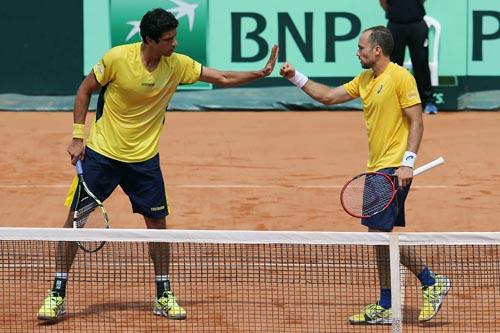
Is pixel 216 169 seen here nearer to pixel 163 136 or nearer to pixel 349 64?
pixel 163 136

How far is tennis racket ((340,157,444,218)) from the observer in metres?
7.89

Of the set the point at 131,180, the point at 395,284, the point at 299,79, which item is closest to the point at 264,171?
the point at 299,79

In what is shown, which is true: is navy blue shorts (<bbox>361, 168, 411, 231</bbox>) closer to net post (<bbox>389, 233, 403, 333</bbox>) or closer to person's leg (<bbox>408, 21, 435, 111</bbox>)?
net post (<bbox>389, 233, 403, 333</bbox>)

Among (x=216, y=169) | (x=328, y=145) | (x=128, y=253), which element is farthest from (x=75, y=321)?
(x=328, y=145)

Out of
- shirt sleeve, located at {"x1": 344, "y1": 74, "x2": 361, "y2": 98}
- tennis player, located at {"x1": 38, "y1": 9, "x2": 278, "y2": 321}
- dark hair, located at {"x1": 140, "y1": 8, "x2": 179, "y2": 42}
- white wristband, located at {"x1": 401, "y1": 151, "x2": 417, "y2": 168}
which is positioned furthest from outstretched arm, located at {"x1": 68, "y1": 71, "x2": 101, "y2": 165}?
white wristband, located at {"x1": 401, "y1": 151, "x2": 417, "y2": 168}

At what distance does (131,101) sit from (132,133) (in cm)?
21

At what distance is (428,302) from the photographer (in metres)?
8.07

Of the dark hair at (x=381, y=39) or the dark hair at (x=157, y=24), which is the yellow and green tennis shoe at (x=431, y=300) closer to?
the dark hair at (x=381, y=39)

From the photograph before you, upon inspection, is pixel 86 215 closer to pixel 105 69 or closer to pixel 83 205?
pixel 83 205

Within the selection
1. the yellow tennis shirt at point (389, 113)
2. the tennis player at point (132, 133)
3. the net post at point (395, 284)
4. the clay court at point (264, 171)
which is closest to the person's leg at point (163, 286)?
the tennis player at point (132, 133)

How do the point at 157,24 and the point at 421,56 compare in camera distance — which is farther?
the point at 421,56

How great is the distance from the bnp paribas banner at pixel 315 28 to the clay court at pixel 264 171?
75 cm

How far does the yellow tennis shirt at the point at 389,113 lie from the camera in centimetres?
796

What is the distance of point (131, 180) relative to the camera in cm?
833
